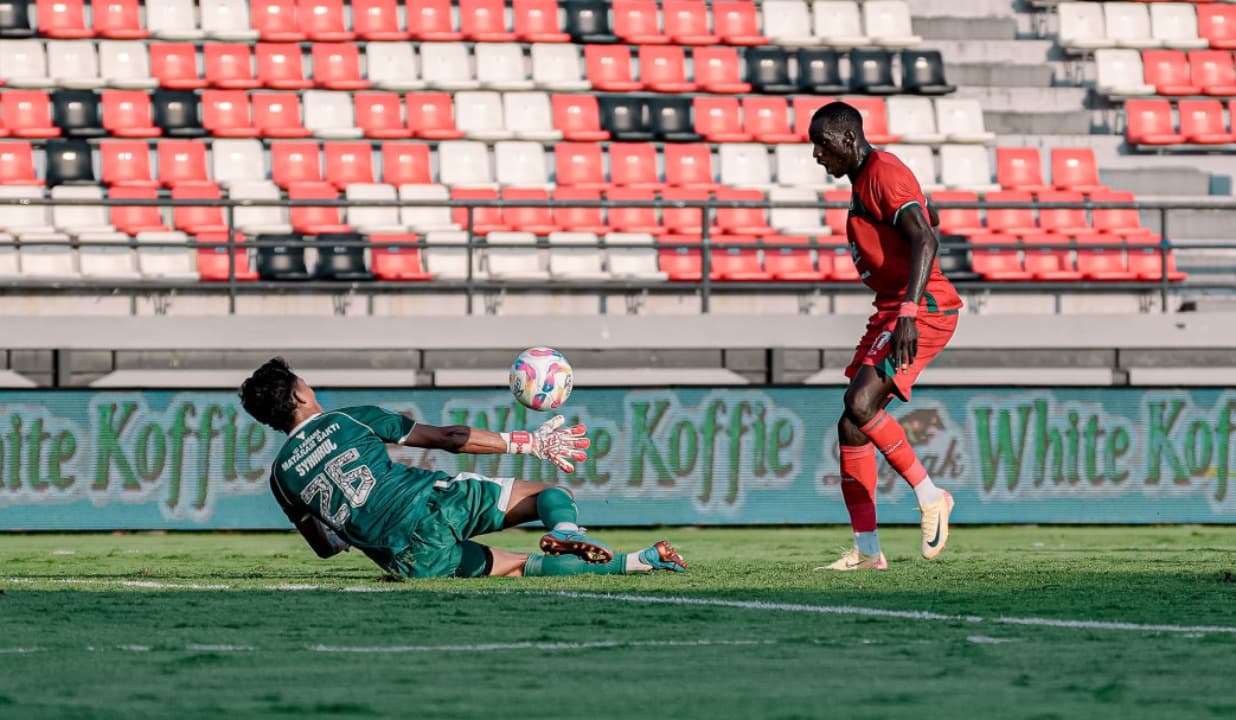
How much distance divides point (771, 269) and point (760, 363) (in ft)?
8.66

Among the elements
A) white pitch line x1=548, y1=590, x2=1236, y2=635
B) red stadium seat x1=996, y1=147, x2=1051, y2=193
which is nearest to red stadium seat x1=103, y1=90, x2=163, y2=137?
red stadium seat x1=996, y1=147, x2=1051, y2=193

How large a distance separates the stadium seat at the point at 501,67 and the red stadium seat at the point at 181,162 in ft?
10.7

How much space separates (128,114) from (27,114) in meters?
0.99

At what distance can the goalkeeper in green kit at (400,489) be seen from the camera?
7.26 metres

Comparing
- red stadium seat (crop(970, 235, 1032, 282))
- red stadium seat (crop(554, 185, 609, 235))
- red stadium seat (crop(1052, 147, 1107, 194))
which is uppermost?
red stadium seat (crop(1052, 147, 1107, 194))

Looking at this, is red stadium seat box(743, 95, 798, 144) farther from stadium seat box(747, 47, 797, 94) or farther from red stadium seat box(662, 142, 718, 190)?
red stadium seat box(662, 142, 718, 190)

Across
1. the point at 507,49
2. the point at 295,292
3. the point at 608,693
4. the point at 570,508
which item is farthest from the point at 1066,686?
the point at 507,49

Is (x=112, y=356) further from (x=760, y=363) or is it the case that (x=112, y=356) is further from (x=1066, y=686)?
(x=1066, y=686)

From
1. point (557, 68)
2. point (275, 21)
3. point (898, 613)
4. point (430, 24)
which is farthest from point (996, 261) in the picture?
point (898, 613)

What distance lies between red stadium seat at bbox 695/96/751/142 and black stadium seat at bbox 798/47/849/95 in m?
1.00

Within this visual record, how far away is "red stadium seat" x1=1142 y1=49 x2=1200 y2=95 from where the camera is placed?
2196 cm

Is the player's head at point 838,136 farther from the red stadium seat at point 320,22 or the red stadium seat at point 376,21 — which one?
the red stadium seat at point 320,22

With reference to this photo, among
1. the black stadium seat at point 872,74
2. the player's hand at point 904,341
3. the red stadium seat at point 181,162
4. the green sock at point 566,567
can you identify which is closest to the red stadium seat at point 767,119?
the black stadium seat at point 872,74

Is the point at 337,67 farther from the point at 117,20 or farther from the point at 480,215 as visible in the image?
the point at 480,215
